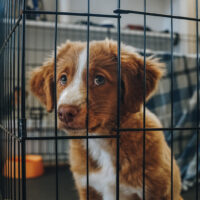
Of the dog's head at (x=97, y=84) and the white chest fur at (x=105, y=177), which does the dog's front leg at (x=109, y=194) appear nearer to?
the white chest fur at (x=105, y=177)

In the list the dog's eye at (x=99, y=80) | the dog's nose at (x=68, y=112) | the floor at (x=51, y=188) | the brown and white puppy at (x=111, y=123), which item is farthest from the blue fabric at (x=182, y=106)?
the dog's nose at (x=68, y=112)

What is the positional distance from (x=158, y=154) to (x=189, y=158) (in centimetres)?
100

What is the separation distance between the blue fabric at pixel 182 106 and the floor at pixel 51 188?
8.7 inches

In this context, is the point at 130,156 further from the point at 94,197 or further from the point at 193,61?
the point at 193,61

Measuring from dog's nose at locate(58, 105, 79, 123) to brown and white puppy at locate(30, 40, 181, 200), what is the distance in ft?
0.11

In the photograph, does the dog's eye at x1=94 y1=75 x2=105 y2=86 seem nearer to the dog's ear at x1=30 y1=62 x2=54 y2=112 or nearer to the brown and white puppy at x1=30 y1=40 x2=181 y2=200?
the brown and white puppy at x1=30 y1=40 x2=181 y2=200

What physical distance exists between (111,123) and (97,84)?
147mm

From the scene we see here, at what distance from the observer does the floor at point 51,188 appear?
1.77 m

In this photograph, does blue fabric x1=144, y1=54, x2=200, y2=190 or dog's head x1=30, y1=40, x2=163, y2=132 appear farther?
blue fabric x1=144, y1=54, x2=200, y2=190

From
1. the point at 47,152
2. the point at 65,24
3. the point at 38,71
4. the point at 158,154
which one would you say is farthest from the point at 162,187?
the point at 65,24

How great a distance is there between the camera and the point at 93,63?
3.40 feet

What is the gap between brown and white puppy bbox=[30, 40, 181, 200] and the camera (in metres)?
1.02

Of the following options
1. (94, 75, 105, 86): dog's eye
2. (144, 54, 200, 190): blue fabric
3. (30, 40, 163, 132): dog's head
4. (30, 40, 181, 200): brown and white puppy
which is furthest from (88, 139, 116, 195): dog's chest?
(144, 54, 200, 190): blue fabric

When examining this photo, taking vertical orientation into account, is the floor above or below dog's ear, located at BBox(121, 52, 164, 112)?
below
